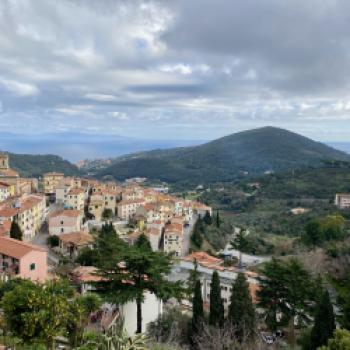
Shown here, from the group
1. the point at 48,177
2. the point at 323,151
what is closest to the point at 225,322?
the point at 48,177

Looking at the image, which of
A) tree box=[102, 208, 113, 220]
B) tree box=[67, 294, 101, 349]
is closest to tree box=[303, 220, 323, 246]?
tree box=[102, 208, 113, 220]

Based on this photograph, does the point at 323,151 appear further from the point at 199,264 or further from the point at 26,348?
the point at 26,348

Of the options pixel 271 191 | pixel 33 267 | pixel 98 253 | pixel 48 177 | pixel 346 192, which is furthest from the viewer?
pixel 271 191

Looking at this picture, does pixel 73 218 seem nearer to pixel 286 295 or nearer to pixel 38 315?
pixel 286 295

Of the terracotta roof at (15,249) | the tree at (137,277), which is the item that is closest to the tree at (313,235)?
the terracotta roof at (15,249)

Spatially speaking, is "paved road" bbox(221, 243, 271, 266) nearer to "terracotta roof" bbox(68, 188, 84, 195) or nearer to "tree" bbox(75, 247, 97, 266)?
"terracotta roof" bbox(68, 188, 84, 195)

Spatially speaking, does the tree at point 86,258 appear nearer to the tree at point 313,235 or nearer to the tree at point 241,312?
the tree at point 241,312
